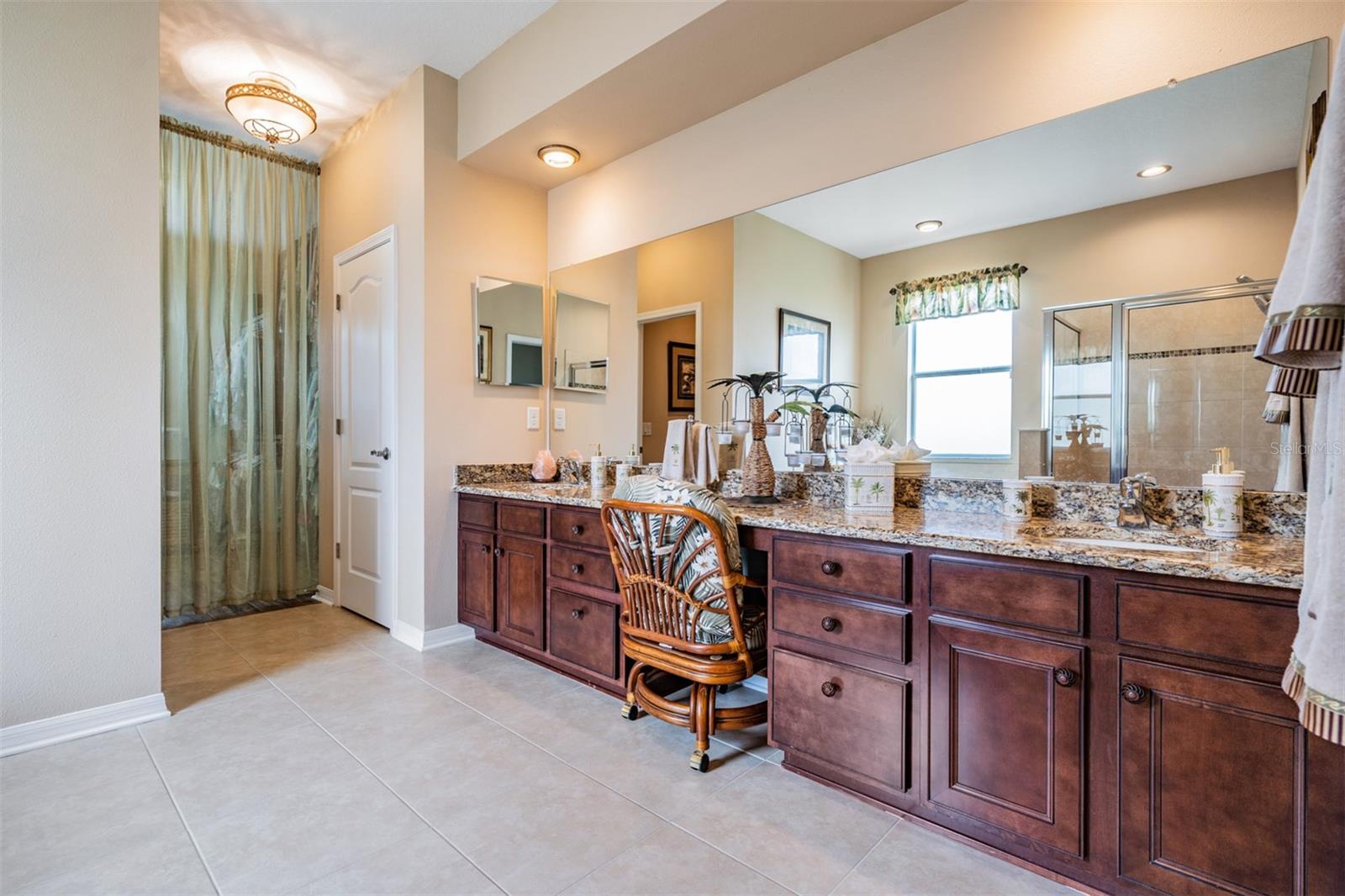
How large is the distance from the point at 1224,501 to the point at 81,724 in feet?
11.7

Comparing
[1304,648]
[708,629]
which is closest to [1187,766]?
[1304,648]

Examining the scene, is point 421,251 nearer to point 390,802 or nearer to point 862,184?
point 862,184

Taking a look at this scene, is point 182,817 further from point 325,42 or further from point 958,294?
point 325,42

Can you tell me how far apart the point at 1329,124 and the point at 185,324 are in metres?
4.61

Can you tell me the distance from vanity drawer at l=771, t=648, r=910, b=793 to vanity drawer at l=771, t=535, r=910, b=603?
223mm

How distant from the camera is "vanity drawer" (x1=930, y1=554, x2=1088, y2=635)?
4.68 ft

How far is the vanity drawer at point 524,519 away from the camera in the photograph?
277cm

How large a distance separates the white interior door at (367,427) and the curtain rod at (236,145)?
80 centimetres

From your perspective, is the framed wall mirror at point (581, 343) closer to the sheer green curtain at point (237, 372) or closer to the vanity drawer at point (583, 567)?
Result: the vanity drawer at point (583, 567)

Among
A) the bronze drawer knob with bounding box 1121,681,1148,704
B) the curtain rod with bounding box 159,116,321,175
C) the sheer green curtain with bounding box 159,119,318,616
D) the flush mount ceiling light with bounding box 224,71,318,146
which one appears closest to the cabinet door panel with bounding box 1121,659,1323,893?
the bronze drawer knob with bounding box 1121,681,1148,704

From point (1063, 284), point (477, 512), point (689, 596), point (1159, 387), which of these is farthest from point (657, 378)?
point (1159, 387)

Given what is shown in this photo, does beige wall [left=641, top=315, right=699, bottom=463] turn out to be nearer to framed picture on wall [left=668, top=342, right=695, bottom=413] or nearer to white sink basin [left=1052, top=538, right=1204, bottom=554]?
framed picture on wall [left=668, top=342, right=695, bottom=413]

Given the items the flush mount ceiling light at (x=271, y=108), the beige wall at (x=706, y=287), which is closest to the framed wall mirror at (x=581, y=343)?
the beige wall at (x=706, y=287)

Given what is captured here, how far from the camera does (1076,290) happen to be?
6.24 feet
